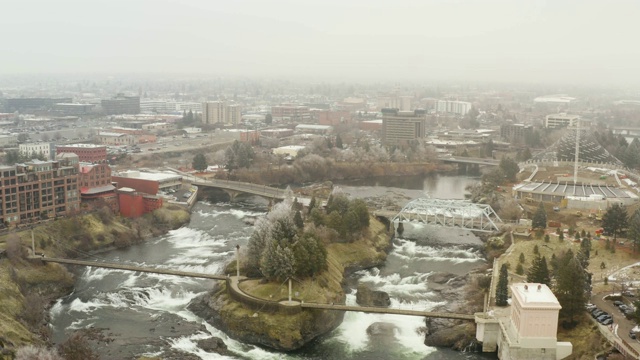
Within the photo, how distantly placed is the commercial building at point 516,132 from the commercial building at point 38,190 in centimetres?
3648

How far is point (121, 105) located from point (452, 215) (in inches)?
2263

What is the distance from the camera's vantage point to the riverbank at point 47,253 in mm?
15594

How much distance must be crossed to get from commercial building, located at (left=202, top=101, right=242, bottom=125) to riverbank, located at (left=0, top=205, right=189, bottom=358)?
122 feet

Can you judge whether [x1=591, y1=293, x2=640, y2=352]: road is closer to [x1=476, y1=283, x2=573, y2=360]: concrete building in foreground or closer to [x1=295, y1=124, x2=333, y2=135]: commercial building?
[x1=476, y1=283, x2=573, y2=360]: concrete building in foreground

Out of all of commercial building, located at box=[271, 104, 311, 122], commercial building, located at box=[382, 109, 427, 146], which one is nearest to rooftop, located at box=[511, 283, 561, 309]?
commercial building, located at box=[382, 109, 427, 146]

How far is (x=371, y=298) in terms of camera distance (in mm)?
18047

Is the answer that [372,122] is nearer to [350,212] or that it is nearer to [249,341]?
[350,212]

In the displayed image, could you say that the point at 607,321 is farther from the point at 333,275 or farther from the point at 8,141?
the point at 8,141

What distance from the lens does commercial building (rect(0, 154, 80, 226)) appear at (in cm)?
2312

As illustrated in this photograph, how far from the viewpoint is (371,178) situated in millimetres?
40812

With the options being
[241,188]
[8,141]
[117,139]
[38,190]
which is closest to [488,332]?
[38,190]

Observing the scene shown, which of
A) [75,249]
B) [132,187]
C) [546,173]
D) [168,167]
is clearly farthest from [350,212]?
[168,167]

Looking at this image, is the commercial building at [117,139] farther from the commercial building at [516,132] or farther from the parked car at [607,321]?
the parked car at [607,321]

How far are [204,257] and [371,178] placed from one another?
1977 centimetres
